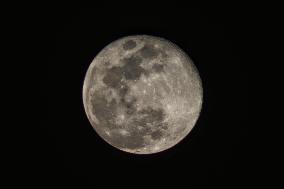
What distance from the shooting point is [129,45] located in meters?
6.07

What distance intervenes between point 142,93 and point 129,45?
0.85 m

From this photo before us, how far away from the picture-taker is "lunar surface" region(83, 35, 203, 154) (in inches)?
226

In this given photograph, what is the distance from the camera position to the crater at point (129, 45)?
6.04 meters

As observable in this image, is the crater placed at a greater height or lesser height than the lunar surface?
greater

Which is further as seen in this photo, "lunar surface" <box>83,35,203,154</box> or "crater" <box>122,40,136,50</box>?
"crater" <box>122,40,136,50</box>

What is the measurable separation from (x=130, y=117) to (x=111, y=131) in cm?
48

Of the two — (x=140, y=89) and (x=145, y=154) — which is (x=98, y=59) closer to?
(x=140, y=89)

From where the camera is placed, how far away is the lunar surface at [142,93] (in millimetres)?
5734

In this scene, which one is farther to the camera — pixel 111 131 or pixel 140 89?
pixel 111 131

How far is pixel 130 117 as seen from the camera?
19.1 ft

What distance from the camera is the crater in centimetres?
604

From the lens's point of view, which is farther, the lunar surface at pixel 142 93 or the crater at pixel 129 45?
the crater at pixel 129 45

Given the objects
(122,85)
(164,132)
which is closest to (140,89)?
(122,85)

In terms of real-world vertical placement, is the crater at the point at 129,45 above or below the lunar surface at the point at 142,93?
above
